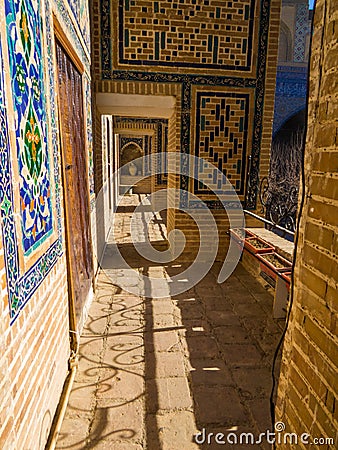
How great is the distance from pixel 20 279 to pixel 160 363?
181 centimetres

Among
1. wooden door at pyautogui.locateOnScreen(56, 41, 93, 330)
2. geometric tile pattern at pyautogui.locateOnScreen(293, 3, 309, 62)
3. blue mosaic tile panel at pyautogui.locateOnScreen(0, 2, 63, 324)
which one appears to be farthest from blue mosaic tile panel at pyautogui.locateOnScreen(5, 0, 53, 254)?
geometric tile pattern at pyautogui.locateOnScreen(293, 3, 309, 62)

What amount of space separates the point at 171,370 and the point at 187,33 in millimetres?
4888

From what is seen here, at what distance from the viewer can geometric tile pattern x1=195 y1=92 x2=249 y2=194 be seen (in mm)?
5488

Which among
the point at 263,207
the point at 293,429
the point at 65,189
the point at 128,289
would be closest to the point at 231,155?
the point at 263,207

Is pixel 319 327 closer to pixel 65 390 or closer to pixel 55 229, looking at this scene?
pixel 55 229

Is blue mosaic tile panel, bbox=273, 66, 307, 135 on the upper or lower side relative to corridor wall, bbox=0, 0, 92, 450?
upper

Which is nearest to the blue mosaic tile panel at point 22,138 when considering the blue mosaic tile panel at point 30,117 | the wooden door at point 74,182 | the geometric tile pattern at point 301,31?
the blue mosaic tile panel at point 30,117

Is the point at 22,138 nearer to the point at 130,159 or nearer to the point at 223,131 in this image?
the point at 223,131

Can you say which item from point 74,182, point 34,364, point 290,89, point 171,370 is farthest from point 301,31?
point 34,364

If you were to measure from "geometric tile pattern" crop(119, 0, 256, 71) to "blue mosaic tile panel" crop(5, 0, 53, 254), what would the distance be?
A: 3.48 meters

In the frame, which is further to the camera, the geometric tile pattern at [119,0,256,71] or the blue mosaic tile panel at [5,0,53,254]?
the geometric tile pattern at [119,0,256,71]

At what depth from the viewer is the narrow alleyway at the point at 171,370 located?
226 centimetres

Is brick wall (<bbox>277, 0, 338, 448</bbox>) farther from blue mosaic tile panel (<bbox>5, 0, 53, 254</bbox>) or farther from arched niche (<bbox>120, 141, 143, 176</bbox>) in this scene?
arched niche (<bbox>120, 141, 143, 176</bbox>)

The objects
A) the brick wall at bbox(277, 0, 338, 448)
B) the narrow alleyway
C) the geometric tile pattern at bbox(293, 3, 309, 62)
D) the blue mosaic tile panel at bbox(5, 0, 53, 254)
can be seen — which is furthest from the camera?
the geometric tile pattern at bbox(293, 3, 309, 62)
